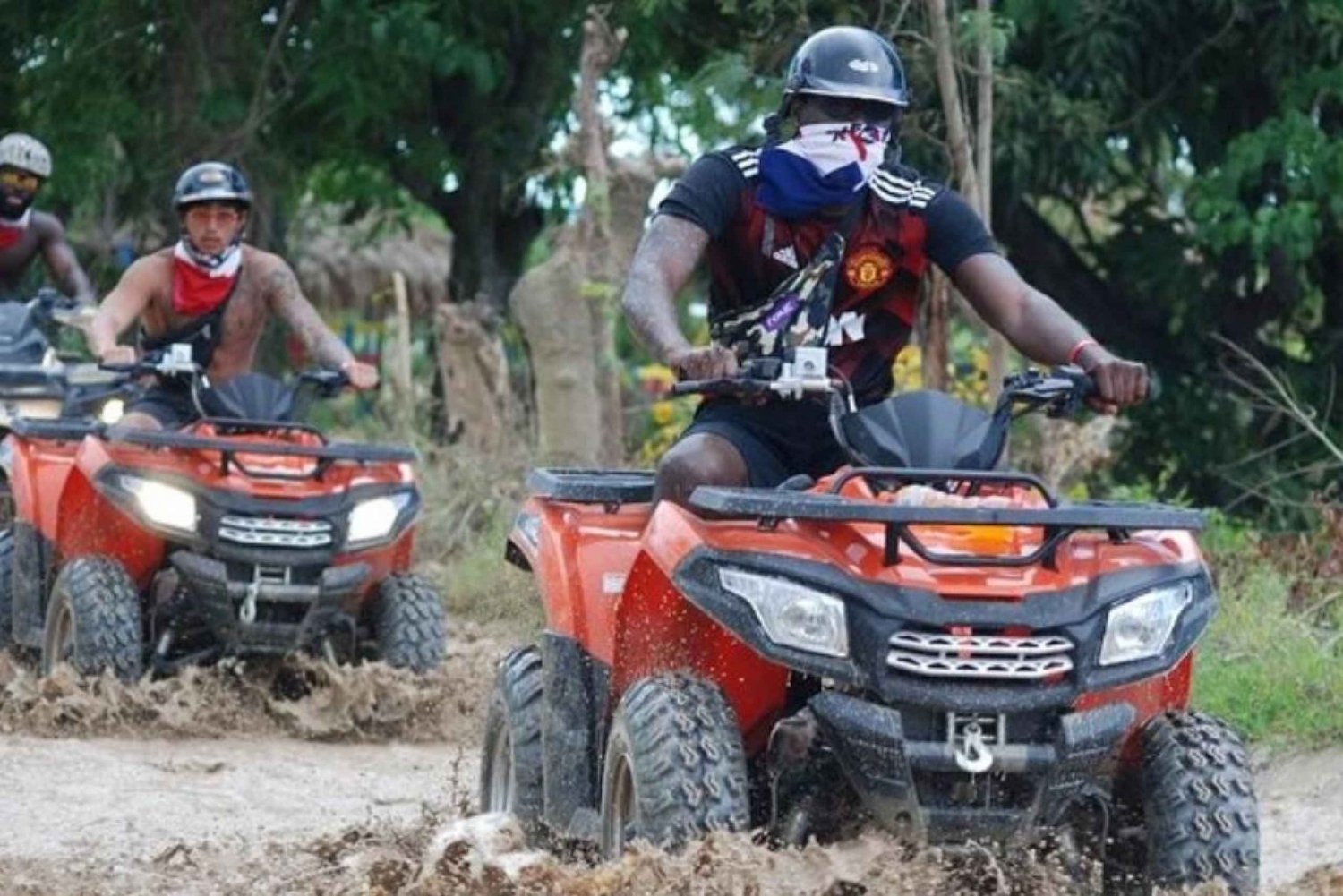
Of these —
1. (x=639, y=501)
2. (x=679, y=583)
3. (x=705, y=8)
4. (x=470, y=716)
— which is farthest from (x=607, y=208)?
(x=679, y=583)

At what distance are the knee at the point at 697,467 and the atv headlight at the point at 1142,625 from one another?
104cm

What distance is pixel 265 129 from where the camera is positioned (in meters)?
19.6

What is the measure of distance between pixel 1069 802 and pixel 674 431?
34.8 ft

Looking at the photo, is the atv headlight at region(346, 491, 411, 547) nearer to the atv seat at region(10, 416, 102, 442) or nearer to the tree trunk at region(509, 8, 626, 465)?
the atv seat at region(10, 416, 102, 442)

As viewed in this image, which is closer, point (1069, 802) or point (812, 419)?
point (1069, 802)

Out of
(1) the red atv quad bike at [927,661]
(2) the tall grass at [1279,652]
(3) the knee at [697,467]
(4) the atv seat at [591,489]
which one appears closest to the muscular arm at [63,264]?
(2) the tall grass at [1279,652]

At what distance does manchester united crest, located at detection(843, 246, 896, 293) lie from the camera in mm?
6523

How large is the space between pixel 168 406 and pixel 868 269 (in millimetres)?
5048

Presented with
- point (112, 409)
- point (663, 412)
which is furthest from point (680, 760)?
point (663, 412)

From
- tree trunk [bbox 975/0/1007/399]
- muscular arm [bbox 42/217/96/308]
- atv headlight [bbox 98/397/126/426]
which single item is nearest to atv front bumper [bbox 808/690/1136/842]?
tree trunk [bbox 975/0/1007/399]

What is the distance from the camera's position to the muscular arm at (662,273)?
6430 millimetres

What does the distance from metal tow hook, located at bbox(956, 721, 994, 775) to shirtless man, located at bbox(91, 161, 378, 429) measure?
586cm

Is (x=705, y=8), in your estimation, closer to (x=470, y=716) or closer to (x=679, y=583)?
(x=470, y=716)

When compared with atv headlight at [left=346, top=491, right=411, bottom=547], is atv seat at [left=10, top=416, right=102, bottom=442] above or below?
above
